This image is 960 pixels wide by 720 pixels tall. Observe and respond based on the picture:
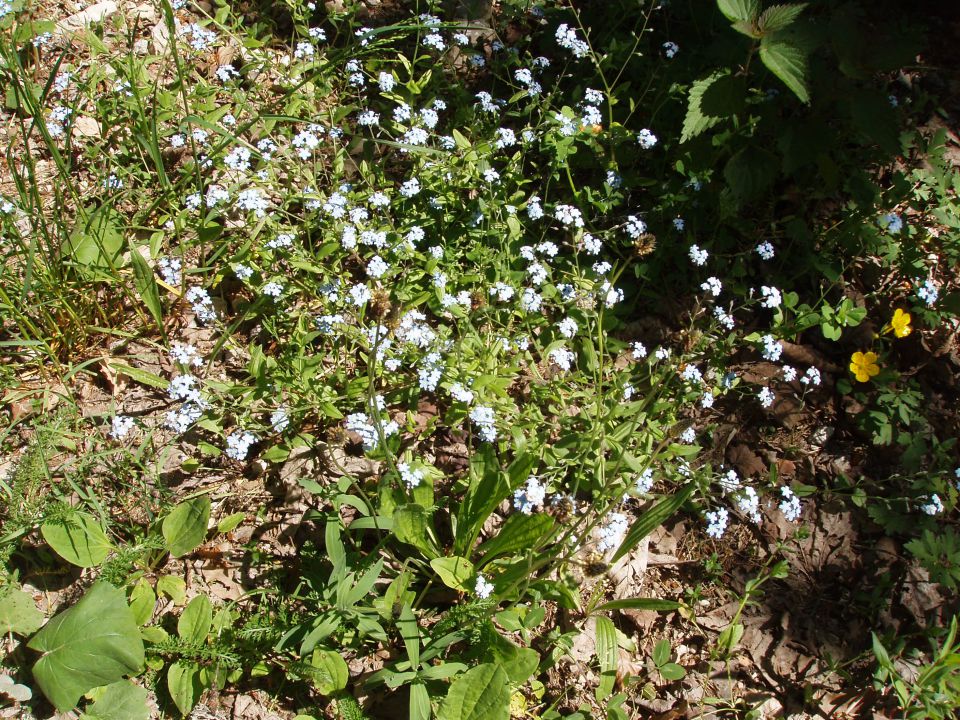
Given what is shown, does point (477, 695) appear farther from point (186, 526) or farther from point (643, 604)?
point (186, 526)

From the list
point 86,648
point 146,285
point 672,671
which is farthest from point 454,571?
point 146,285

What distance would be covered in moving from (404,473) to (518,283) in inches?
42.9

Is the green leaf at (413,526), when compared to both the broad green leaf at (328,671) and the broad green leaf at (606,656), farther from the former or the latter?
the broad green leaf at (606,656)

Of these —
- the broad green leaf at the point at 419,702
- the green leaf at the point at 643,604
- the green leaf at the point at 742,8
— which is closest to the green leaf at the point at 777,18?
the green leaf at the point at 742,8

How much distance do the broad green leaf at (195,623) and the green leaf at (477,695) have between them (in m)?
0.82

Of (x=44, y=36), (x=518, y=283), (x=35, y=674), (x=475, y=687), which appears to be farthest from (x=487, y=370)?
(x=44, y=36)

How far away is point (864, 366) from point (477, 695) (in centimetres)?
224

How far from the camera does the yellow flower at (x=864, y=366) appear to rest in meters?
3.02

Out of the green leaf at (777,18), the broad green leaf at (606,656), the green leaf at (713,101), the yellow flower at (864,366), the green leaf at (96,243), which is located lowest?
the broad green leaf at (606,656)

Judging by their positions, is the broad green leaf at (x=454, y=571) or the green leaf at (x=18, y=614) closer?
the green leaf at (x=18, y=614)

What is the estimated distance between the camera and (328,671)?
86.8 inches

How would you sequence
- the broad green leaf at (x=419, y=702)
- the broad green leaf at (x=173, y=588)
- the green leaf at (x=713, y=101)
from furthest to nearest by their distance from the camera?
the green leaf at (x=713, y=101), the broad green leaf at (x=173, y=588), the broad green leaf at (x=419, y=702)

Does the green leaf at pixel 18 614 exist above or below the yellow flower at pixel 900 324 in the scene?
below

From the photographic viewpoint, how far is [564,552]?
2523 mm
